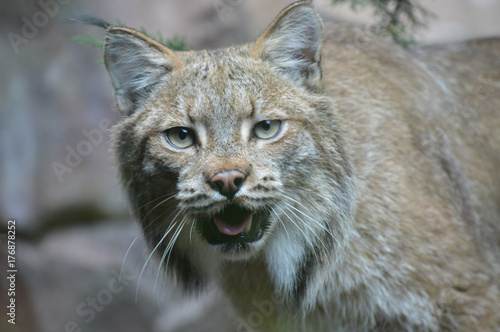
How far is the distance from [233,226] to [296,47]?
43.0 inches

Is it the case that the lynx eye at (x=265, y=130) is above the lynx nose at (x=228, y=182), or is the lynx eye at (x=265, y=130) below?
above

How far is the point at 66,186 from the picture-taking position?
19.6 ft

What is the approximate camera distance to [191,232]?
2.84m

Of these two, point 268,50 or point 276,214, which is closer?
point 276,214

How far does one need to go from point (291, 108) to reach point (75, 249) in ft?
14.0

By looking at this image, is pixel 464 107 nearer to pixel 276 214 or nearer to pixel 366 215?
pixel 366 215

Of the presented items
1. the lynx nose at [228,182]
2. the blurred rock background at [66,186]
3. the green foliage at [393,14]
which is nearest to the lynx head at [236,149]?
the lynx nose at [228,182]

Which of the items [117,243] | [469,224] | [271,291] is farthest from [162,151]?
[117,243]

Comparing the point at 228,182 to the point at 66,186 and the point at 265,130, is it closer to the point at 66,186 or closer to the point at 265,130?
the point at 265,130

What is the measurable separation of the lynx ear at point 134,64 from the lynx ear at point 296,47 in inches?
20.1

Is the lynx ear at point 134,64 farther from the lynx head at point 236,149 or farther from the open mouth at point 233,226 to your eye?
the open mouth at point 233,226

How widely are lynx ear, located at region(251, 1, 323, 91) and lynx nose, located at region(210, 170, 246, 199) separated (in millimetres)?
861

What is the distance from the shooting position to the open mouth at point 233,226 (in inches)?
99.0

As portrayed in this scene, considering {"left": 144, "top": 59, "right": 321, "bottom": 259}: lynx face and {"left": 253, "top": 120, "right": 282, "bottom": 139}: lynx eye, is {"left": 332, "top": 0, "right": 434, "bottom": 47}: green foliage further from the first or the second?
{"left": 253, "top": 120, "right": 282, "bottom": 139}: lynx eye
